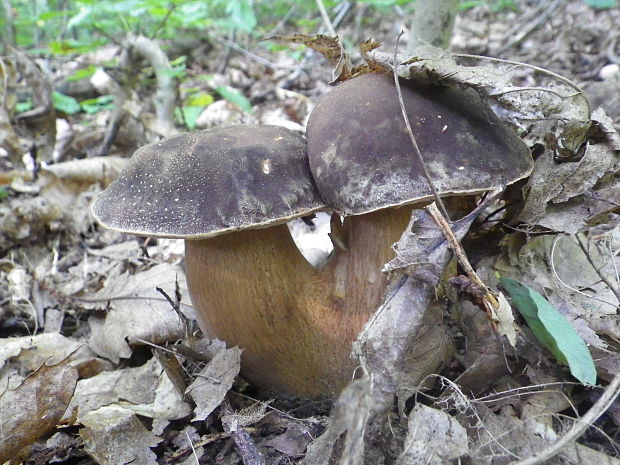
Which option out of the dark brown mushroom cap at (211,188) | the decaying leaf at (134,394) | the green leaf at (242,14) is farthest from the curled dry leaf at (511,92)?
the green leaf at (242,14)

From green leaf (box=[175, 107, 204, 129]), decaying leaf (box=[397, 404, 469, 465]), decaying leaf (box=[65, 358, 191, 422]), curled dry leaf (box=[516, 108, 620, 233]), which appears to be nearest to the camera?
decaying leaf (box=[397, 404, 469, 465])

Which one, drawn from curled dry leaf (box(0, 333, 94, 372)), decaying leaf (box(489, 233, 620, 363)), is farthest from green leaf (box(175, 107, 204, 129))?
decaying leaf (box(489, 233, 620, 363))

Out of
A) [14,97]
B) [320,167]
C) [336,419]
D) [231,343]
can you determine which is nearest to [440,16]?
[320,167]

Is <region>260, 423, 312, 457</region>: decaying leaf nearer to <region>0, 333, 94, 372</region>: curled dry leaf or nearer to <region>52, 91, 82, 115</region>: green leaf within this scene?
<region>0, 333, 94, 372</region>: curled dry leaf

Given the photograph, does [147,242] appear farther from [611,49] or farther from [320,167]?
[611,49]

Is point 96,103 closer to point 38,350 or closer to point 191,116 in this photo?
point 191,116

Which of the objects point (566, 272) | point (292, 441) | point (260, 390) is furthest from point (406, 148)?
point (260, 390)
